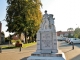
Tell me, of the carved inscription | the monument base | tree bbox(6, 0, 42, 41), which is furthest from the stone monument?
tree bbox(6, 0, 42, 41)

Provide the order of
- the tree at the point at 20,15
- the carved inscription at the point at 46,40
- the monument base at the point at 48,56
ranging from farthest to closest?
the tree at the point at 20,15, the carved inscription at the point at 46,40, the monument base at the point at 48,56

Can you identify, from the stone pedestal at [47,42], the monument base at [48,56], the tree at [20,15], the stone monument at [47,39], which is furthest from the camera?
the tree at [20,15]

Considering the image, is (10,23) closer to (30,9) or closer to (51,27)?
(30,9)

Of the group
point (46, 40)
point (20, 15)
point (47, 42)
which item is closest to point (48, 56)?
point (47, 42)

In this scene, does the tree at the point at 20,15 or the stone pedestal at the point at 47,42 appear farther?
the tree at the point at 20,15

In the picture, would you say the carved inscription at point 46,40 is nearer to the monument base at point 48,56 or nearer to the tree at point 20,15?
the monument base at point 48,56

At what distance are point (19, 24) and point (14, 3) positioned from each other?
18.5ft

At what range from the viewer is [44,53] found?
13773mm

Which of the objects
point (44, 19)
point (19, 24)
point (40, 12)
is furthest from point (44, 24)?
point (40, 12)

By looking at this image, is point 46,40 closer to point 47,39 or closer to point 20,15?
point 47,39

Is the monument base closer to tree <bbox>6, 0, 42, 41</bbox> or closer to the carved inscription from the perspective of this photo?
the carved inscription

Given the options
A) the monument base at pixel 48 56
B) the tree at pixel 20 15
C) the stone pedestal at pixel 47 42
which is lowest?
the monument base at pixel 48 56

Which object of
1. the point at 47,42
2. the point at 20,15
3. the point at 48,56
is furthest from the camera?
the point at 20,15

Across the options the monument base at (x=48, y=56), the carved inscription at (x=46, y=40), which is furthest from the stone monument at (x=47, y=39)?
the monument base at (x=48, y=56)
